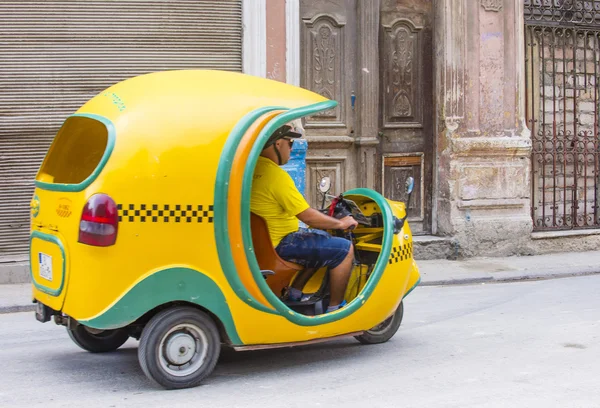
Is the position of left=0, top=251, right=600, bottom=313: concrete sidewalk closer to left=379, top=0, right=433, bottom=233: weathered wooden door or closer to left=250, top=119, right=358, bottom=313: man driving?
left=379, top=0, right=433, bottom=233: weathered wooden door

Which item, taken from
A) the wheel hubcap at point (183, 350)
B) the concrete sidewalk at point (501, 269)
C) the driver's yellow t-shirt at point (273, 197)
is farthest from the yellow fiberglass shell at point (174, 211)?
the concrete sidewalk at point (501, 269)

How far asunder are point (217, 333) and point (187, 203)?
0.82 metres

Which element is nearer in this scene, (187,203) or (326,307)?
(187,203)

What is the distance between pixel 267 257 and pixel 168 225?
920 mm

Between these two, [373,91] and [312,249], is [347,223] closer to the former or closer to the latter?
[312,249]

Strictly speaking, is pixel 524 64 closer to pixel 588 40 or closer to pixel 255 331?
pixel 588 40

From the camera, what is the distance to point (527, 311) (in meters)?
8.12

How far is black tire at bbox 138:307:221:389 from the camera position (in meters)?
5.19

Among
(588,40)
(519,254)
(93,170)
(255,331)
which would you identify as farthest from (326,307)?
(588,40)

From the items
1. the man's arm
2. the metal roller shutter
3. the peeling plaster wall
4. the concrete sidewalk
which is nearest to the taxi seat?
the man's arm

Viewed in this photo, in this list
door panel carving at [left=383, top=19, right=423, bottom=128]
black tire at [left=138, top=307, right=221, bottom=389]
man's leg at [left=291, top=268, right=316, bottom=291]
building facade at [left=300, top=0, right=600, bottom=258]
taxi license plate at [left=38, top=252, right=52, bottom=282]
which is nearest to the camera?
black tire at [left=138, top=307, right=221, bottom=389]

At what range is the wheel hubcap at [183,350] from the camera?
525 centimetres

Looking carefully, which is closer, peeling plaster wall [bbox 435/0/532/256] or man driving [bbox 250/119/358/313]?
man driving [bbox 250/119/358/313]

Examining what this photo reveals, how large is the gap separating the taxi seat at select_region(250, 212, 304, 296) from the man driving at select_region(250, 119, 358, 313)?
3 centimetres
